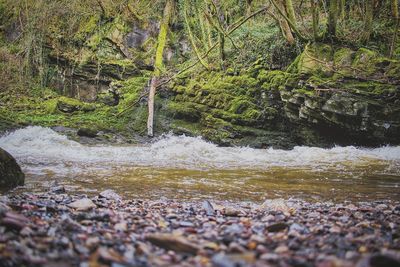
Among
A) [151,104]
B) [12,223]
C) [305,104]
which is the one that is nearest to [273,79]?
[305,104]

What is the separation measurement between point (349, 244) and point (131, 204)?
Result: 2.83 metres

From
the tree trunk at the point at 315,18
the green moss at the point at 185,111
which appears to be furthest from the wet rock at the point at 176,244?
the green moss at the point at 185,111

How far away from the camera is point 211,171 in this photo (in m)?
8.03

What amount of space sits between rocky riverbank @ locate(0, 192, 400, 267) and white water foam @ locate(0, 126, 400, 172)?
192 inches

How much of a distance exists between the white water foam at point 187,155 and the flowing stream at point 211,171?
0.08 feet

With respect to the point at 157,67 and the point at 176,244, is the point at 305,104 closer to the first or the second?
the point at 157,67

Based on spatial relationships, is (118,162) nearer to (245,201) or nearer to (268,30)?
(245,201)

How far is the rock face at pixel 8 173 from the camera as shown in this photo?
17.1 ft

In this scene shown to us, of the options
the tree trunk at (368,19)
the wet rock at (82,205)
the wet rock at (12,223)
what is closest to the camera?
the wet rock at (12,223)

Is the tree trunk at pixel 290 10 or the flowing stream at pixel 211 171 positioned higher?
the tree trunk at pixel 290 10

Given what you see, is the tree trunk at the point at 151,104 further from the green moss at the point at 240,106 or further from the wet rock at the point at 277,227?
the wet rock at the point at 277,227

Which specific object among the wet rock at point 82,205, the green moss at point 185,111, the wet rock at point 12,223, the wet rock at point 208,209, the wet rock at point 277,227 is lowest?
the wet rock at point 208,209

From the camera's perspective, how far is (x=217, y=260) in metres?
2.03

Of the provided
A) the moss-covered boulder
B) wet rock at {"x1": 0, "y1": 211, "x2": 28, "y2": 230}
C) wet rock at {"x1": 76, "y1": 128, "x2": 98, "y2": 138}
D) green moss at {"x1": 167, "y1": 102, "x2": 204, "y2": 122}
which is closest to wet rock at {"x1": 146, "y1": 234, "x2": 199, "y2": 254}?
wet rock at {"x1": 0, "y1": 211, "x2": 28, "y2": 230}
